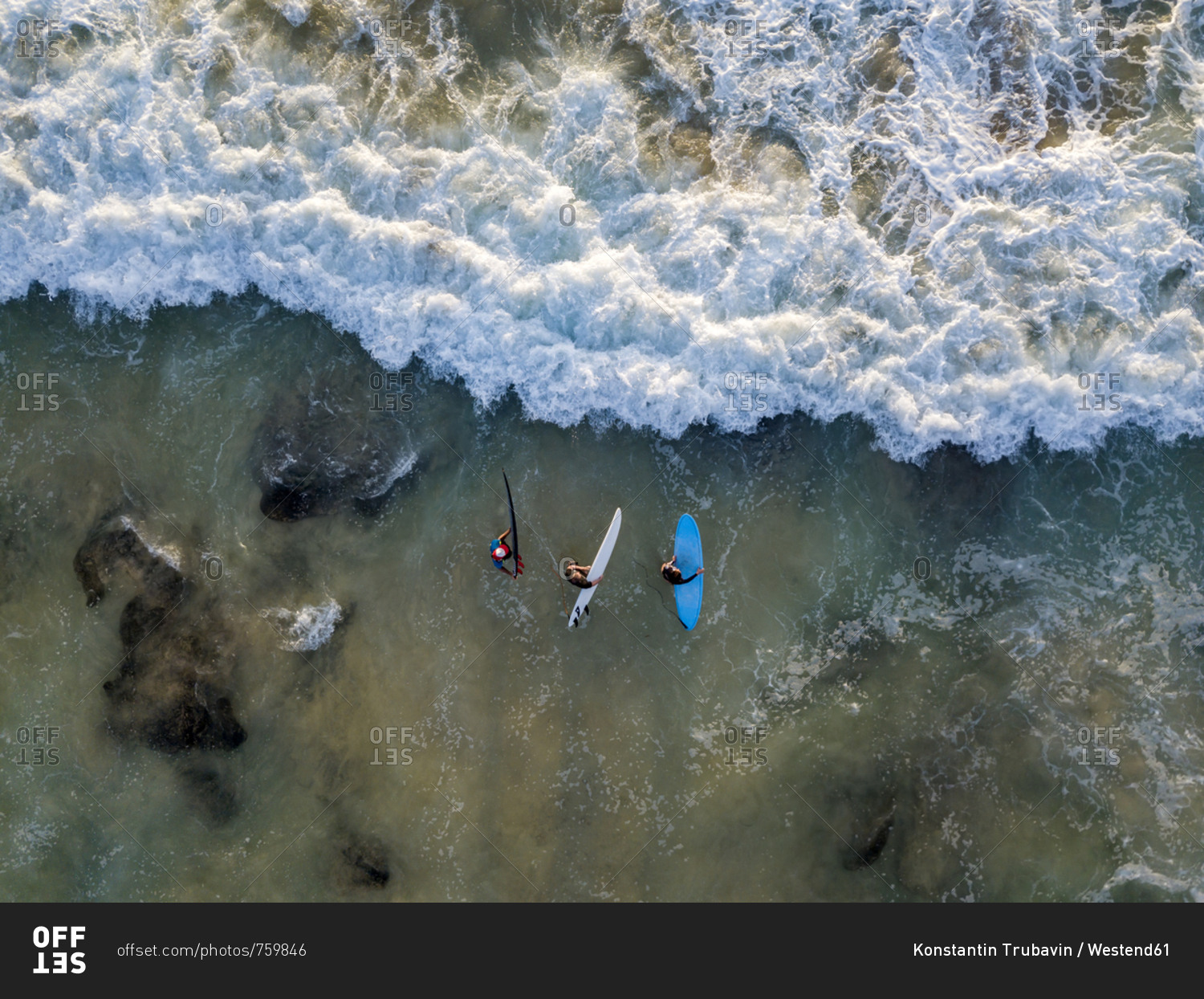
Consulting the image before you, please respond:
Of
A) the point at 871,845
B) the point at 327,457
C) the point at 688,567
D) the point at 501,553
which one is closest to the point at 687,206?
the point at 688,567

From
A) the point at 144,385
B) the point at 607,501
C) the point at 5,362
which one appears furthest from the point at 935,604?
the point at 5,362

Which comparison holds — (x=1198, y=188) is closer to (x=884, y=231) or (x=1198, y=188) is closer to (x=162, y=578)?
(x=884, y=231)

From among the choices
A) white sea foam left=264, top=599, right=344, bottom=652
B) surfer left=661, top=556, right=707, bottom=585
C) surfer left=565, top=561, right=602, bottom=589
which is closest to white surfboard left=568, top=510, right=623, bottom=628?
surfer left=565, top=561, right=602, bottom=589

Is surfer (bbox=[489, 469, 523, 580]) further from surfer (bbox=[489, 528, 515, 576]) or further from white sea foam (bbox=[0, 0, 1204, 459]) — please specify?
white sea foam (bbox=[0, 0, 1204, 459])

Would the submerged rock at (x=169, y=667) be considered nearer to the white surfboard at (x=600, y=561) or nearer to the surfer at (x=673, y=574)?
the white surfboard at (x=600, y=561)
